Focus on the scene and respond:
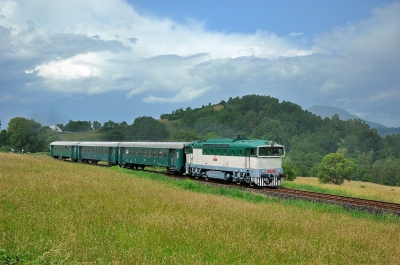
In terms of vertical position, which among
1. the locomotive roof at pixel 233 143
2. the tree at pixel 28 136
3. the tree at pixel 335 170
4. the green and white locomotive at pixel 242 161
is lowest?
the tree at pixel 335 170

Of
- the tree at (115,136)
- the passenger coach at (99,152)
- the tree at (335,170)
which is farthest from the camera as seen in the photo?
the tree at (115,136)

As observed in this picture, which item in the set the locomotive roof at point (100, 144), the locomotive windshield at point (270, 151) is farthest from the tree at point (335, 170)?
the locomotive windshield at point (270, 151)

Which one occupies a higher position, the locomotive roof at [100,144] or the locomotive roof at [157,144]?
the locomotive roof at [100,144]

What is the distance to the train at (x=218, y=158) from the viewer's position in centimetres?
2862

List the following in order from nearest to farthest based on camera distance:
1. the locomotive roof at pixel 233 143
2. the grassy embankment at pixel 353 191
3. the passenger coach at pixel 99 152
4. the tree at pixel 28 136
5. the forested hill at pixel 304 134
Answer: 1. the locomotive roof at pixel 233 143
2. the grassy embankment at pixel 353 191
3. the passenger coach at pixel 99 152
4. the tree at pixel 28 136
5. the forested hill at pixel 304 134

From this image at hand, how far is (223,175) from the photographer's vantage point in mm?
31625

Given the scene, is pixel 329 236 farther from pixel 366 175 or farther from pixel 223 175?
pixel 366 175

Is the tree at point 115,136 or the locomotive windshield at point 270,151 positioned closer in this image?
the locomotive windshield at point 270,151

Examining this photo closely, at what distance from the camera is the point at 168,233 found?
1138 cm

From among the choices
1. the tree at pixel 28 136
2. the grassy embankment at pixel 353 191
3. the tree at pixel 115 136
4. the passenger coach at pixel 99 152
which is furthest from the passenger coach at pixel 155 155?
the tree at pixel 115 136

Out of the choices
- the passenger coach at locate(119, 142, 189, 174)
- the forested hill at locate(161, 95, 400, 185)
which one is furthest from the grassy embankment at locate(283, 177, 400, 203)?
the forested hill at locate(161, 95, 400, 185)

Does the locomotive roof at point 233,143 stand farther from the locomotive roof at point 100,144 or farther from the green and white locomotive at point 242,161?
the locomotive roof at point 100,144

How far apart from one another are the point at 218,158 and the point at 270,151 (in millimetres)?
4889

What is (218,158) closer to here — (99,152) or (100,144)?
(99,152)
